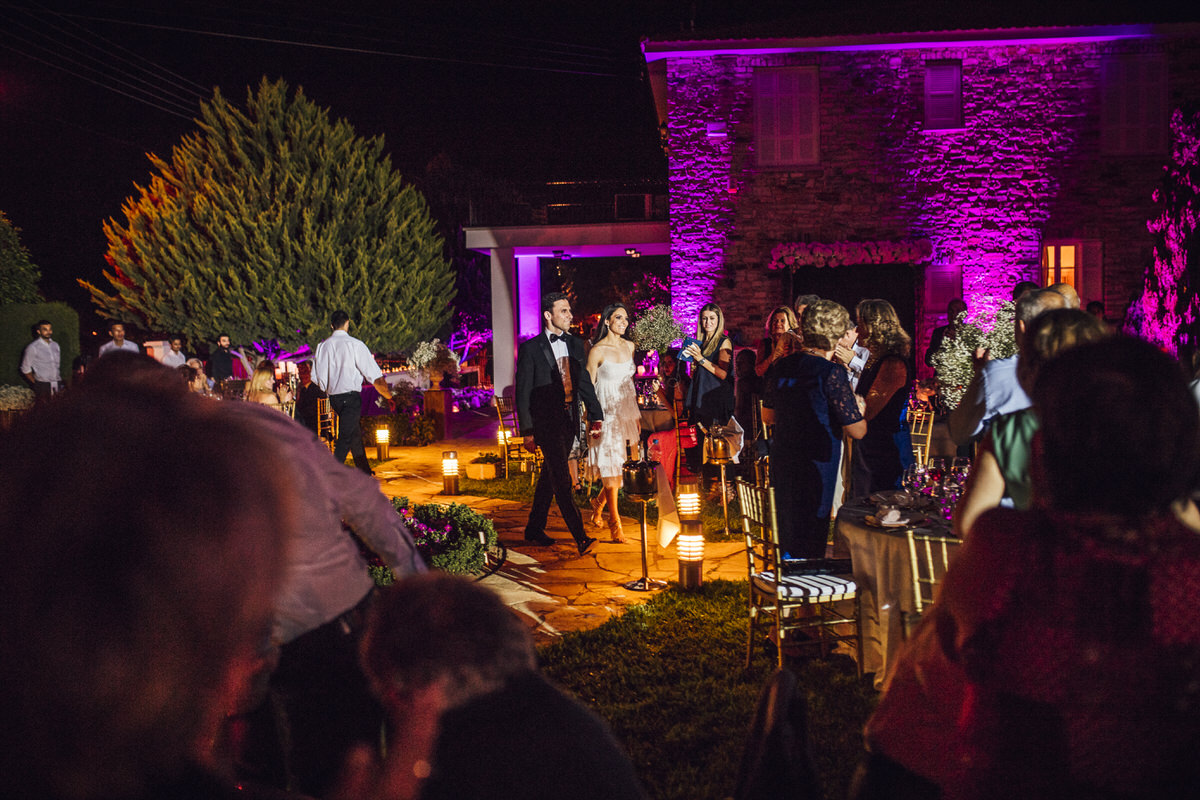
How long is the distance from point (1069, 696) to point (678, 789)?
2298 millimetres

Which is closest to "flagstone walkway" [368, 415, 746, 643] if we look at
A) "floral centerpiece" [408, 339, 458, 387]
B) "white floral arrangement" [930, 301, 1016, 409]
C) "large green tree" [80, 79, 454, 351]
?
"white floral arrangement" [930, 301, 1016, 409]

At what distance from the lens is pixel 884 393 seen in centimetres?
494

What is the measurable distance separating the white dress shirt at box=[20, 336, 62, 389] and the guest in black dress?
14683 mm

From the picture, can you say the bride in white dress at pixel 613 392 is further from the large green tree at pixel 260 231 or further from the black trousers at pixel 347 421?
the large green tree at pixel 260 231

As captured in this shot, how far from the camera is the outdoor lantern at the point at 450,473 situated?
9.38 metres

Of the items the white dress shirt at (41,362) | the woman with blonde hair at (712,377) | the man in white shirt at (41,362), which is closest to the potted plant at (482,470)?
the woman with blonde hair at (712,377)

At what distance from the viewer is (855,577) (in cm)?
414

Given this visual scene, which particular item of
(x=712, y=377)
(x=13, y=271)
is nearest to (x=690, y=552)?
(x=712, y=377)

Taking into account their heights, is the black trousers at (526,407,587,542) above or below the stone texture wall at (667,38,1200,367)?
below

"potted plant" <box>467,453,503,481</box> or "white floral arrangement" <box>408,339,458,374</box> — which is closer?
"potted plant" <box>467,453,503,481</box>

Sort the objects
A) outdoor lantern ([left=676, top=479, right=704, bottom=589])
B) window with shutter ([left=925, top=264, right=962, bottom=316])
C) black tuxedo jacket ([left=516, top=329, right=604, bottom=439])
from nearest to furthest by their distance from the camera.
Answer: outdoor lantern ([left=676, top=479, right=704, bottom=589]), black tuxedo jacket ([left=516, top=329, right=604, bottom=439]), window with shutter ([left=925, top=264, right=962, bottom=316])

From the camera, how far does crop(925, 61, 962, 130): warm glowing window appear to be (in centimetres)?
1449

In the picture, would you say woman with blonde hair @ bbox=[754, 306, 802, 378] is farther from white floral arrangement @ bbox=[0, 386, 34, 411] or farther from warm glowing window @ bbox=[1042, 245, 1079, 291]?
white floral arrangement @ bbox=[0, 386, 34, 411]

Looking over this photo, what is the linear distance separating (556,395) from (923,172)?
36.4ft
